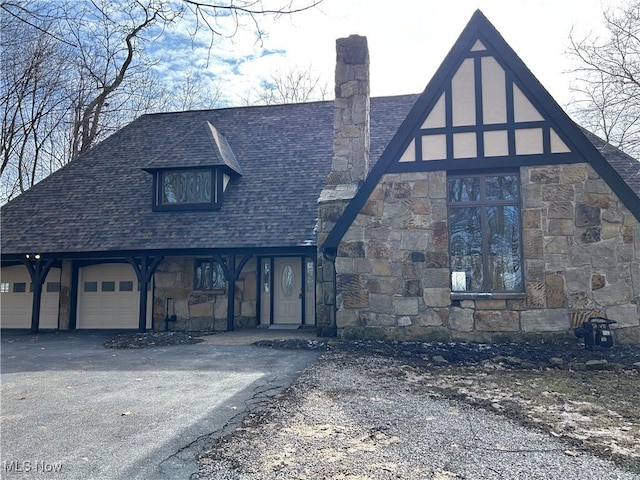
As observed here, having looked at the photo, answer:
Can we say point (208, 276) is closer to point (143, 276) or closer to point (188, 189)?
point (143, 276)

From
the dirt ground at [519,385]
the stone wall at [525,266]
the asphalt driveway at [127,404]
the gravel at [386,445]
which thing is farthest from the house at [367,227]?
the gravel at [386,445]

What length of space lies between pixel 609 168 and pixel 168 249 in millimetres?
10428

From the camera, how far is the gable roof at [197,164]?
12.7 metres

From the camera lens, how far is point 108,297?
14.1 m

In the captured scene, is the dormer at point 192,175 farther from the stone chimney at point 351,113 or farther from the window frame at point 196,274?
the stone chimney at point 351,113

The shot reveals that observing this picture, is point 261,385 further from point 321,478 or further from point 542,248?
point 542,248

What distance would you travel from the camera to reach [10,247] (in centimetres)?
Answer: 1344

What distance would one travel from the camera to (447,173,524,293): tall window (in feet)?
29.1

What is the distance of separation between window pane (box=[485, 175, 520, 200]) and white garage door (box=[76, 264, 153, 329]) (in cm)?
1045

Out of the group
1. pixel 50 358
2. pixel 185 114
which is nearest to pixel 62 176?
pixel 185 114

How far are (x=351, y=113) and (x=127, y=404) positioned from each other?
796 cm

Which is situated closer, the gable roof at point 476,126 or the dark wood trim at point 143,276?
the gable roof at point 476,126

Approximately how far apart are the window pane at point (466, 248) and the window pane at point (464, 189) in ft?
0.68

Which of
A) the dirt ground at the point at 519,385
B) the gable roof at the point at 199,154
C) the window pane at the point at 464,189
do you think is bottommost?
the dirt ground at the point at 519,385
